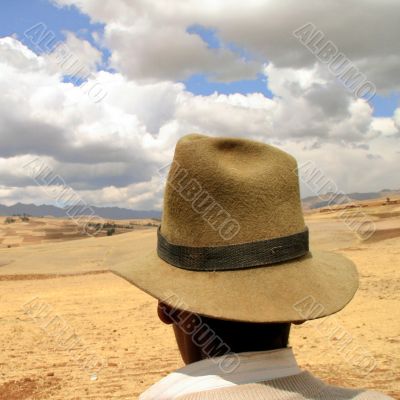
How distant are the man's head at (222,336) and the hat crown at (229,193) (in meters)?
0.25

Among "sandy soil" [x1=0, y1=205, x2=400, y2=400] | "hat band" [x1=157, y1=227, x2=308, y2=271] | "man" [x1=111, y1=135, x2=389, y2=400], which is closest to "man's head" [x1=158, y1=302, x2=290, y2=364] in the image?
"man" [x1=111, y1=135, x2=389, y2=400]

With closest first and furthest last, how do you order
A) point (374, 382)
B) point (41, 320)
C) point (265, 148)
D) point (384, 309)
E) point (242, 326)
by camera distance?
point (242, 326), point (265, 148), point (374, 382), point (384, 309), point (41, 320)

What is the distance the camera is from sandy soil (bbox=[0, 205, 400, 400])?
23.3ft

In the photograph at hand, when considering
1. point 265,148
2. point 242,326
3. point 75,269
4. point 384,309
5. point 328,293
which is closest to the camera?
point 242,326

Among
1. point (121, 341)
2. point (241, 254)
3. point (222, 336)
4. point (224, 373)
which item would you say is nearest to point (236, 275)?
point (241, 254)

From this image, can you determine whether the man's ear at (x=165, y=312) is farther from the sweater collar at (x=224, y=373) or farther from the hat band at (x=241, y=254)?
the sweater collar at (x=224, y=373)

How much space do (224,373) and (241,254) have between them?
383mm

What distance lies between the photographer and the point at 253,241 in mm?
1705

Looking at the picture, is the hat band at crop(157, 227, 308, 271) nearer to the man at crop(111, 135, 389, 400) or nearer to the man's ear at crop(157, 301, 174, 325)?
the man at crop(111, 135, 389, 400)

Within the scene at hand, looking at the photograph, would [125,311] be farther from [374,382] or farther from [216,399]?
[216,399]

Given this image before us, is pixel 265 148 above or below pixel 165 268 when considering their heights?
above

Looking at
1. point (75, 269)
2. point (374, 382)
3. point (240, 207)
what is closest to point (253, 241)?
point (240, 207)

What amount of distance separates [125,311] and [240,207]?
35.6 feet

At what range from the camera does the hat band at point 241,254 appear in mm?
1688
